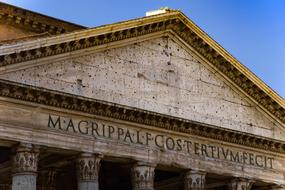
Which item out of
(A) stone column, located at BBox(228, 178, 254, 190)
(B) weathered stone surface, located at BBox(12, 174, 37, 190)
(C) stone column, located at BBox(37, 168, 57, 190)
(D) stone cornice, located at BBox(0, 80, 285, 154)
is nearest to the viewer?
(B) weathered stone surface, located at BBox(12, 174, 37, 190)

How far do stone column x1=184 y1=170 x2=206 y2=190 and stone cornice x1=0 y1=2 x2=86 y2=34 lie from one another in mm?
5999

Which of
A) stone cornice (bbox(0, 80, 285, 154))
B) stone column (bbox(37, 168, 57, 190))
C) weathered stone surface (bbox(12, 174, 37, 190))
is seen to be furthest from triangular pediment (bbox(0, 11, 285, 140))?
stone column (bbox(37, 168, 57, 190))

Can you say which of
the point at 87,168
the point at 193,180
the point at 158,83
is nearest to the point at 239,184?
the point at 193,180

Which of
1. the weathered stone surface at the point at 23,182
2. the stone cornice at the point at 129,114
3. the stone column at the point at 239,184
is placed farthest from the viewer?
the stone column at the point at 239,184

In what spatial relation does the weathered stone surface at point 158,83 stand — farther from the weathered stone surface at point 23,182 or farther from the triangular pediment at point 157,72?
the weathered stone surface at point 23,182

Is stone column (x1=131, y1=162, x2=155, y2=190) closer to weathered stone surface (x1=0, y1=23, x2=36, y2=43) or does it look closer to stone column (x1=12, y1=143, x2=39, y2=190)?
stone column (x1=12, y1=143, x2=39, y2=190)

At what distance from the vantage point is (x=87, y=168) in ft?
52.8

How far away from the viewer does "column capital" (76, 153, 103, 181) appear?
52.6 ft

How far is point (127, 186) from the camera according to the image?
21.4 metres

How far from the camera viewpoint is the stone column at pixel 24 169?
1505 centimetres

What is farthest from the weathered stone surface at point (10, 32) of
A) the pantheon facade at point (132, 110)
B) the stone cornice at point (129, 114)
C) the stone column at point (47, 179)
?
the stone cornice at point (129, 114)

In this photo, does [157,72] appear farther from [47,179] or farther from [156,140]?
[47,179]

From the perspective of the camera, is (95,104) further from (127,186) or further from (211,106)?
(127,186)

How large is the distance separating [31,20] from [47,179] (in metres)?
4.76
